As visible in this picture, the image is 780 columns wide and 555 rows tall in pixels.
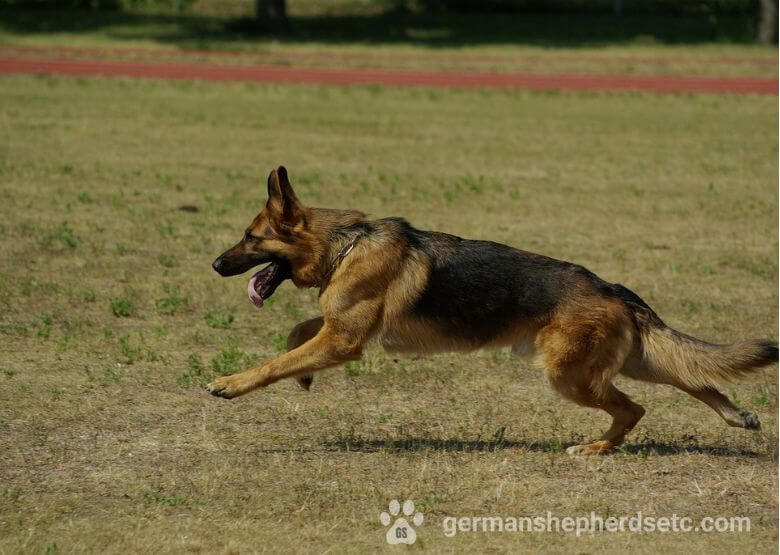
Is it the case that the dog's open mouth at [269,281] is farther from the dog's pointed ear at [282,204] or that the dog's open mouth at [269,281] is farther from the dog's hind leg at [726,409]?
the dog's hind leg at [726,409]

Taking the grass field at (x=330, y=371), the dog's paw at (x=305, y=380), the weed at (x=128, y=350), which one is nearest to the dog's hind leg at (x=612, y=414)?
the grass field at (x=330, y=371)

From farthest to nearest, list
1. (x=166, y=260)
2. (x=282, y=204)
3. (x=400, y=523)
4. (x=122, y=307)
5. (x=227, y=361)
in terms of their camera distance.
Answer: (x=166, y=260) → (x=122, y=307) → (x=227, y=361) → (x=282, y=204) → (x=400, y=523)

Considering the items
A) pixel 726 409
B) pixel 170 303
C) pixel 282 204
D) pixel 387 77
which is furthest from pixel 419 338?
pixel 387 77

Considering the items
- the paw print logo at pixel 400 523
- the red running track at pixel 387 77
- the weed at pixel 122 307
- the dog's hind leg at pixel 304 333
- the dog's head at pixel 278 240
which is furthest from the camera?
the red running track at pixel 387 77

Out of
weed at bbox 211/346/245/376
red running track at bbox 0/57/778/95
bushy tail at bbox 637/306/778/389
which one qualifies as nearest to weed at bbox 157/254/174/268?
weed at bbox 211/346/245/376

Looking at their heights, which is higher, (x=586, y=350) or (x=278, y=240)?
(x=278, y=240)

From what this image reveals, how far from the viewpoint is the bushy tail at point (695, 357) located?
6723mm

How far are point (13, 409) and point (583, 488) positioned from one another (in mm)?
3409

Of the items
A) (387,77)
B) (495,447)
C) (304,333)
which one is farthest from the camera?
(387,77)

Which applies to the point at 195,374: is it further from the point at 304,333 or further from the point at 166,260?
the point at 166,260

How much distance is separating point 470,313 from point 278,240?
1.15 m

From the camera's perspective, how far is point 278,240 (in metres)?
6.89

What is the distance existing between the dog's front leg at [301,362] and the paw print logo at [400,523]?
101 cm

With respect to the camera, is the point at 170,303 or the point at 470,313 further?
the point at 170,303
